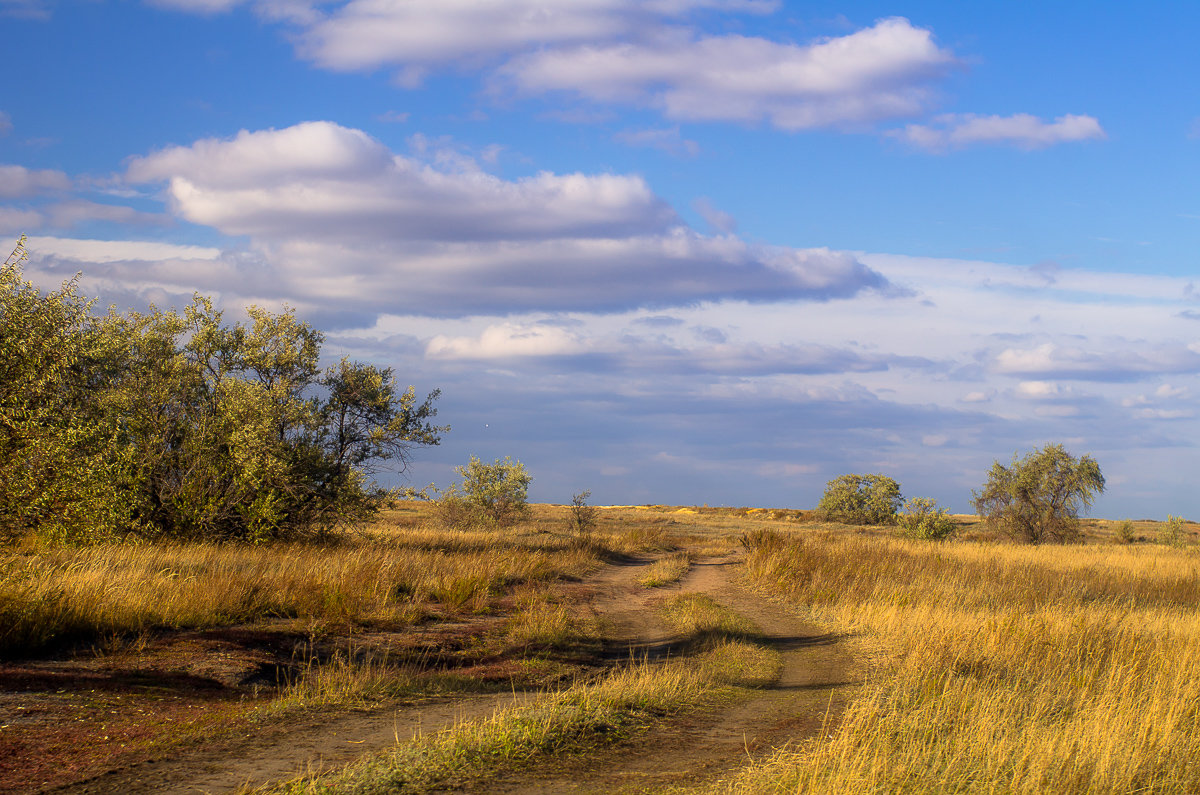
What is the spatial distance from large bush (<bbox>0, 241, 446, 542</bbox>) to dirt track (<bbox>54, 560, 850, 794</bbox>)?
20.1ft

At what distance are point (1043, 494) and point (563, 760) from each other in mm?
39272

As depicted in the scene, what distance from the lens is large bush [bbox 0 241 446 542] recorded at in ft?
34.7

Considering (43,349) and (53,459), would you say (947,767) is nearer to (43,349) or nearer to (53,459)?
(53,459)

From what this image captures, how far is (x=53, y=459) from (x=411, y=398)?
Answer: 12.7 metres

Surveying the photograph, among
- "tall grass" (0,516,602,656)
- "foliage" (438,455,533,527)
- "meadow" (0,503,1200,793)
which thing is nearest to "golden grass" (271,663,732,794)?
"meadow" (0,503,1200,793)

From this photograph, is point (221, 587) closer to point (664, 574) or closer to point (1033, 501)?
point (664, 574)

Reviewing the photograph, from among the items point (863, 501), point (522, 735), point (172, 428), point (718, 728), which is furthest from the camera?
point (863, 501)

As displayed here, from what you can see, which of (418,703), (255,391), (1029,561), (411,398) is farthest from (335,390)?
(1029,561)

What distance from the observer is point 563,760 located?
6098 millimetres

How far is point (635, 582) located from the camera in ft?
65.0

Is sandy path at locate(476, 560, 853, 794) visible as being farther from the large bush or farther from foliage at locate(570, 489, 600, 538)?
foliage at locate(570, 489, 600, 538)

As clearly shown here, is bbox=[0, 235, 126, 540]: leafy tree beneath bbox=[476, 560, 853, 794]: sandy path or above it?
above

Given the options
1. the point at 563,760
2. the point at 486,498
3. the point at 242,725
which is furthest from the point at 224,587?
the point at 486,498

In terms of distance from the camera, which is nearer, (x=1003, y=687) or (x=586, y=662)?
(x=1003, y=687)
